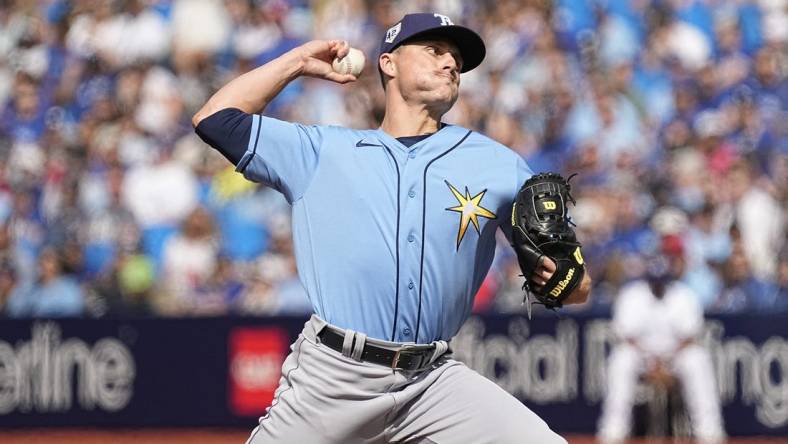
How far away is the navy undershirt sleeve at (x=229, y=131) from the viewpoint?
4375 mm

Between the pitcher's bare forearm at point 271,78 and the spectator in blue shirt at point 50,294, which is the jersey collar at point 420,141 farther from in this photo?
the spectator in blue shirt at point 50,294

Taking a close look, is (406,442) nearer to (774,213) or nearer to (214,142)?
(214,142)

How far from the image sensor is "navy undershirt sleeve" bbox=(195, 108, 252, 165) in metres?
4.38

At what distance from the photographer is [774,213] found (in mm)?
11125

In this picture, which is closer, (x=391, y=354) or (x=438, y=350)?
(x=391, y=354)

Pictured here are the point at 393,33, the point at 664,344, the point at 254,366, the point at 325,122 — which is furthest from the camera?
the point at 325,122

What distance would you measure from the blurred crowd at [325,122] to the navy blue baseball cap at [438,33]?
6.03m

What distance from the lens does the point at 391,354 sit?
4.28 metres

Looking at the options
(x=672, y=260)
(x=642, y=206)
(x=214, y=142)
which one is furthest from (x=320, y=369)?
(x=642, y=206)

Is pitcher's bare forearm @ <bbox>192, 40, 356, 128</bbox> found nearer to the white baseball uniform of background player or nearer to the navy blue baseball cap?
the navy blue baseball cap

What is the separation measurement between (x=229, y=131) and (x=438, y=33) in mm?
890

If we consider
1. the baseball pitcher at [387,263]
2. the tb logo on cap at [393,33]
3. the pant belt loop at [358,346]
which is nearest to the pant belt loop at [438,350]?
the baseball pitcher at [387,263]

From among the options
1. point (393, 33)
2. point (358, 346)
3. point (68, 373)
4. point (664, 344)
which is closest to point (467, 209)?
point (358, 346)

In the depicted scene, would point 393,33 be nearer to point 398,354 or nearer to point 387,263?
point 387,263
